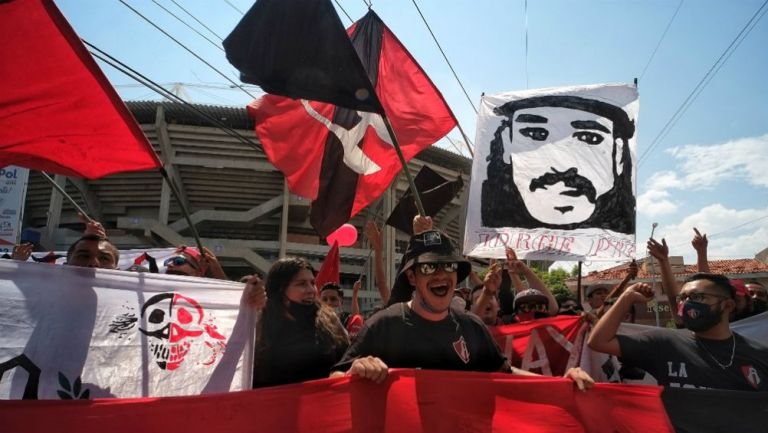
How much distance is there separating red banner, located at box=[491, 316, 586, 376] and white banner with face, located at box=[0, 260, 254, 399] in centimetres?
190

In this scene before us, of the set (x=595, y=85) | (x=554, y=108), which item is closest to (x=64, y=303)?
(x=554, y=108)

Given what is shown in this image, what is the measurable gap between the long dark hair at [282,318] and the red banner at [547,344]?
1.44 meters

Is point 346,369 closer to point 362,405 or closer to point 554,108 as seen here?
point 362,405

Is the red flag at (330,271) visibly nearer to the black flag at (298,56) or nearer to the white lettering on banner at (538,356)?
the white lettering on banner at (538,356)

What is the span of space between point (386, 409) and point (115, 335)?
139 cm

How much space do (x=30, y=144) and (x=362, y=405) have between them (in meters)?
2.62

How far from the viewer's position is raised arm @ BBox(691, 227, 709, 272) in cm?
351

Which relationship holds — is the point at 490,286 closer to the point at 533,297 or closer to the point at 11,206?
the point at 533,297

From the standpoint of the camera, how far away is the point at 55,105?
2975mm

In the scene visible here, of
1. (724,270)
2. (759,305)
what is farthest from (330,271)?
(724,270)

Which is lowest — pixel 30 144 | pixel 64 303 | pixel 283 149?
pixel 64 303

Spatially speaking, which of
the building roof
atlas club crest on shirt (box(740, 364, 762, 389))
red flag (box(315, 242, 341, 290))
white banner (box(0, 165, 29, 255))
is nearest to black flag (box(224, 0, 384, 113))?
atlas club crest on shirt (box(740, 364, 762, 389))

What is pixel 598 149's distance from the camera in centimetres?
456

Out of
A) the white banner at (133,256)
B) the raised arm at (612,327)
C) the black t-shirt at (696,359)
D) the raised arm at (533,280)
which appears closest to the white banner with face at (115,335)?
the raised arm at (612,327)
